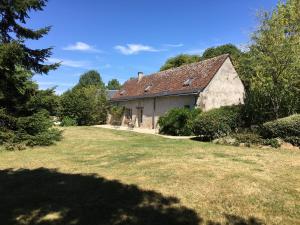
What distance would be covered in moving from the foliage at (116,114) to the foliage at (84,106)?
1.87 meters

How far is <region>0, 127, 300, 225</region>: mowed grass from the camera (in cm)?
527

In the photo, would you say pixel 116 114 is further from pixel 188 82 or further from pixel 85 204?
pixel 85 204

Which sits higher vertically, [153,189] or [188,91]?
[188,91]

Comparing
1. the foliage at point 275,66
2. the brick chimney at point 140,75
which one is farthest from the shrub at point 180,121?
the brick chimney at point 140,75

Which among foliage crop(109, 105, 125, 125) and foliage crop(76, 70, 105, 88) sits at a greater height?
foliage crop(76, 70, 105, 88)

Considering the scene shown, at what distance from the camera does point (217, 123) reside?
1623 cm

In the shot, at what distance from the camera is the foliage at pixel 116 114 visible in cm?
3556

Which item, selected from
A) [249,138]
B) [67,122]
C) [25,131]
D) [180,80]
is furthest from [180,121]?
[67,122]

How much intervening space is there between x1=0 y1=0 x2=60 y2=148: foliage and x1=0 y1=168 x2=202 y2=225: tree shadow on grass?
4610mm

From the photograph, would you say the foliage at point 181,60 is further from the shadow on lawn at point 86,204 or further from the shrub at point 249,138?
the shadow on lawn at point 86,204

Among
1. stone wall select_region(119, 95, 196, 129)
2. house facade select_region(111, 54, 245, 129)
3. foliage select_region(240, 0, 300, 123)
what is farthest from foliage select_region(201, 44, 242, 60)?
foliage select_region(240, 0, 300, 123)

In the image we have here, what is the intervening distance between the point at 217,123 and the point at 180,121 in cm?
549

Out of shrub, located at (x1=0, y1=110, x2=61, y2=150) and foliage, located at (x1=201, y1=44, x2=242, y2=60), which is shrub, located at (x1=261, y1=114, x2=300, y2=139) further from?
foliage, located at (x1=201, y1=44, x2=242, y2=60)

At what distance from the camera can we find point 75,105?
35.8 m
